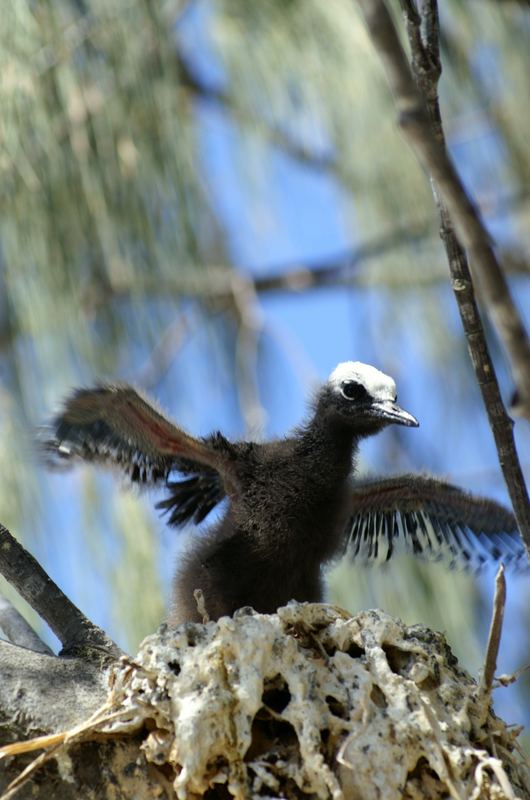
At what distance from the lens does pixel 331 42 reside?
4488mm

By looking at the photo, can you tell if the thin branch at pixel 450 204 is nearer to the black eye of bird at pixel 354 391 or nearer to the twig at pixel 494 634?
the twig at pixel 494 634

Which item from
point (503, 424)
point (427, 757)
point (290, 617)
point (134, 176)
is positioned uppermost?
point (134, 176)

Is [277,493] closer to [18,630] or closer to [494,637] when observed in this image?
[18,630]

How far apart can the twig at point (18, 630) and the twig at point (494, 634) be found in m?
0.73

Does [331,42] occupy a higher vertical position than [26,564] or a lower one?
higher

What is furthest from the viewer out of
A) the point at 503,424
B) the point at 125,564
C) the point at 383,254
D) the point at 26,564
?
the point at 383,254

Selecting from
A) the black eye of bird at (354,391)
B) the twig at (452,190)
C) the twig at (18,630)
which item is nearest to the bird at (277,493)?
the black eye of bird at (354,391)

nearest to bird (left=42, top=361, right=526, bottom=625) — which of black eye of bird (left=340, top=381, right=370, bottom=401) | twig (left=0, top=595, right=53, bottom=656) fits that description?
black eye of bird (left=340, top=381, right=370, bottom=401)

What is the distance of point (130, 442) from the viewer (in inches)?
109

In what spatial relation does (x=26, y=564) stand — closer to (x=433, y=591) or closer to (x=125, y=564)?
(x=125, y=564)

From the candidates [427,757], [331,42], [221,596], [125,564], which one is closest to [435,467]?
[125,564]

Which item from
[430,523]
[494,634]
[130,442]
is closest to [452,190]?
[494,634]

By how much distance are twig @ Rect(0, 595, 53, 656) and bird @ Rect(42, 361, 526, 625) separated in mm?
496

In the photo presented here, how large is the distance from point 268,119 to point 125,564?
1.92 m
